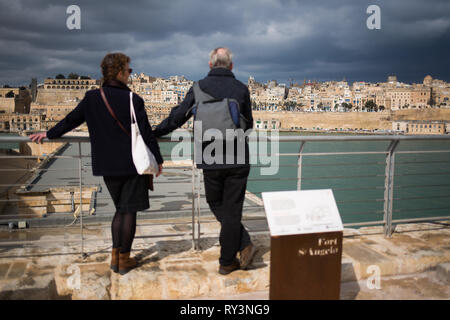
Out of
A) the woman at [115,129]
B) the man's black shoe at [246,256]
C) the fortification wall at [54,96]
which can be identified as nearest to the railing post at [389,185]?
the man's black shoe at [246,256]

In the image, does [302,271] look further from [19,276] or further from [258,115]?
[258,115]

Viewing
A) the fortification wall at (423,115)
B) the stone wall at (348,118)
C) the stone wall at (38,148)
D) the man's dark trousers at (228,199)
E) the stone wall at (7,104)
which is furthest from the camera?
the stone wall at (7,104)

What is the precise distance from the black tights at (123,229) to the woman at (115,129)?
0.05 metres

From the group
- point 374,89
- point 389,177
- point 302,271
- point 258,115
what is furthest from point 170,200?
point 374,89

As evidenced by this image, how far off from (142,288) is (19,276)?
0.83 m

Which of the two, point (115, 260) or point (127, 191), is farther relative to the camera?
point (115, 260)

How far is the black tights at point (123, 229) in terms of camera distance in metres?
2.54

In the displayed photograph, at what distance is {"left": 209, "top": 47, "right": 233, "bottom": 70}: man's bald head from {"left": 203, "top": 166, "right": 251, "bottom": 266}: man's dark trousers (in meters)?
0.67

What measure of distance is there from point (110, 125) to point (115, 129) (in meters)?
0.04

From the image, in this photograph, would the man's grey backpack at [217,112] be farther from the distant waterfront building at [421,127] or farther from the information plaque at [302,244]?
the distant waterfront building at [421,127]

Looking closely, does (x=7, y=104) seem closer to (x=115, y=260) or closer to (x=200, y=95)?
(x=115, y=260)

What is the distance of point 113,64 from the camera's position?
2359 millimetres

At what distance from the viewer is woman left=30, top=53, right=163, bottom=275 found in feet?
7.72

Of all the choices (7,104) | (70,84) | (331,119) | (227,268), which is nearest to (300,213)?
(227,268)
